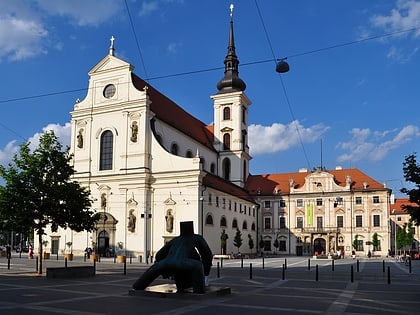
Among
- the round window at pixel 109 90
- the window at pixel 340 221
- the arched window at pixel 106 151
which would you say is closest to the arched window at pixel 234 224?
the arched window at pixel 106 151

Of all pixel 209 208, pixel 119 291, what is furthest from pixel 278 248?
pixel 119 291

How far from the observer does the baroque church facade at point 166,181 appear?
160 feet

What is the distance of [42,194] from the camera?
25.1m

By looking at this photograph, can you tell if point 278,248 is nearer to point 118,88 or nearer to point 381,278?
point 118,88

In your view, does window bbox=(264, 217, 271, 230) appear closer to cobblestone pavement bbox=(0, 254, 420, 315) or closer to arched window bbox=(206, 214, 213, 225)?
arched window bbox=(206, 214, 213, 225)

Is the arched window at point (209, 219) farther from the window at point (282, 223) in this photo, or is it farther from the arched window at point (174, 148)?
the window at point (282, 223)

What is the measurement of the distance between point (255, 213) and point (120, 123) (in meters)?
30.1

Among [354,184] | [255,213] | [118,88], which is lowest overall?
[255,213]

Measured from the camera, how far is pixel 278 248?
7381 centimetres

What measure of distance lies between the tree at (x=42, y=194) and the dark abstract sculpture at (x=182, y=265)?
34.8 ft

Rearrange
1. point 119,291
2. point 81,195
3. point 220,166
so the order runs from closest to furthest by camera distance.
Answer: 1. point 119,291
2. point 81,195
3. point 220,166

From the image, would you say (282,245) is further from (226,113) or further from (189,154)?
(189,154)

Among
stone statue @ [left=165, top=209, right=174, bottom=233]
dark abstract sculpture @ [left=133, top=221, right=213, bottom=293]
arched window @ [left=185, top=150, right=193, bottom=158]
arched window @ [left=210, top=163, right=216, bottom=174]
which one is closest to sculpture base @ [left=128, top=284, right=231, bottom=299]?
dark abstract sculpture @ [left=133, top=221, right=213, bottom=293]

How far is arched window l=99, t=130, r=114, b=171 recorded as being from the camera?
52125 millimetres
